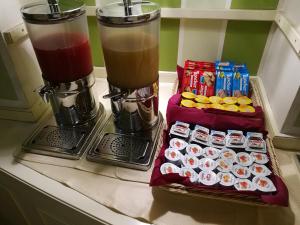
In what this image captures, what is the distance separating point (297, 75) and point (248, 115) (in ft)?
0.53

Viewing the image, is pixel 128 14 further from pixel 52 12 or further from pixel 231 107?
pixel 231 107

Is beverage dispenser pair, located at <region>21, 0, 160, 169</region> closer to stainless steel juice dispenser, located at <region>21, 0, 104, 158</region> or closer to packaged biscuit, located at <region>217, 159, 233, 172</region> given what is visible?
stainless steel juice dispenser, located at <region>21, 0, 104, 158</region>

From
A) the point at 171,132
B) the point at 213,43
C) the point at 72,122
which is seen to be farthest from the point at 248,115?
the point at 72,122

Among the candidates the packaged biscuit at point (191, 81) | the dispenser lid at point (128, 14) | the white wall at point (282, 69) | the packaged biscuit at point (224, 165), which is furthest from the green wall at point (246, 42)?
the packaged biscuit at point (224, 165)

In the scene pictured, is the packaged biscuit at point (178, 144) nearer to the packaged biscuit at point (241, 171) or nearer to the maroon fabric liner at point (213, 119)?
the maroon fabric liner at point (213, 119)

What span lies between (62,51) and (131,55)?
0.63ft

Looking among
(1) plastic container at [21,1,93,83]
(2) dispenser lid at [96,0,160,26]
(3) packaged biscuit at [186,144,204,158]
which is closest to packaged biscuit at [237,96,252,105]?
A: (3) packaged biscuit at [186,144,204,158]

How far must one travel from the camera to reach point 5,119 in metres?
0.85

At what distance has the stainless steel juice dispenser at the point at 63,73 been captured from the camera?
2.10ft

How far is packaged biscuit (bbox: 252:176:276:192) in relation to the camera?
1.73 ft

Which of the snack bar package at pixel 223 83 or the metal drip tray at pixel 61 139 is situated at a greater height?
the snack bar package at pixel 223 83

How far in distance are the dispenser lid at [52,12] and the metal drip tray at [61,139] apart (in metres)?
0.33

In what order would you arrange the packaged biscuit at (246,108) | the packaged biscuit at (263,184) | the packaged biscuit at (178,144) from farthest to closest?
the packaged biscuit at (246,108)
the packaged biscuit at (178,144)
the packaged biscuit at (263,184)

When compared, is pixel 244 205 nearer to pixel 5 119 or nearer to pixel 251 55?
pixel 251 55
